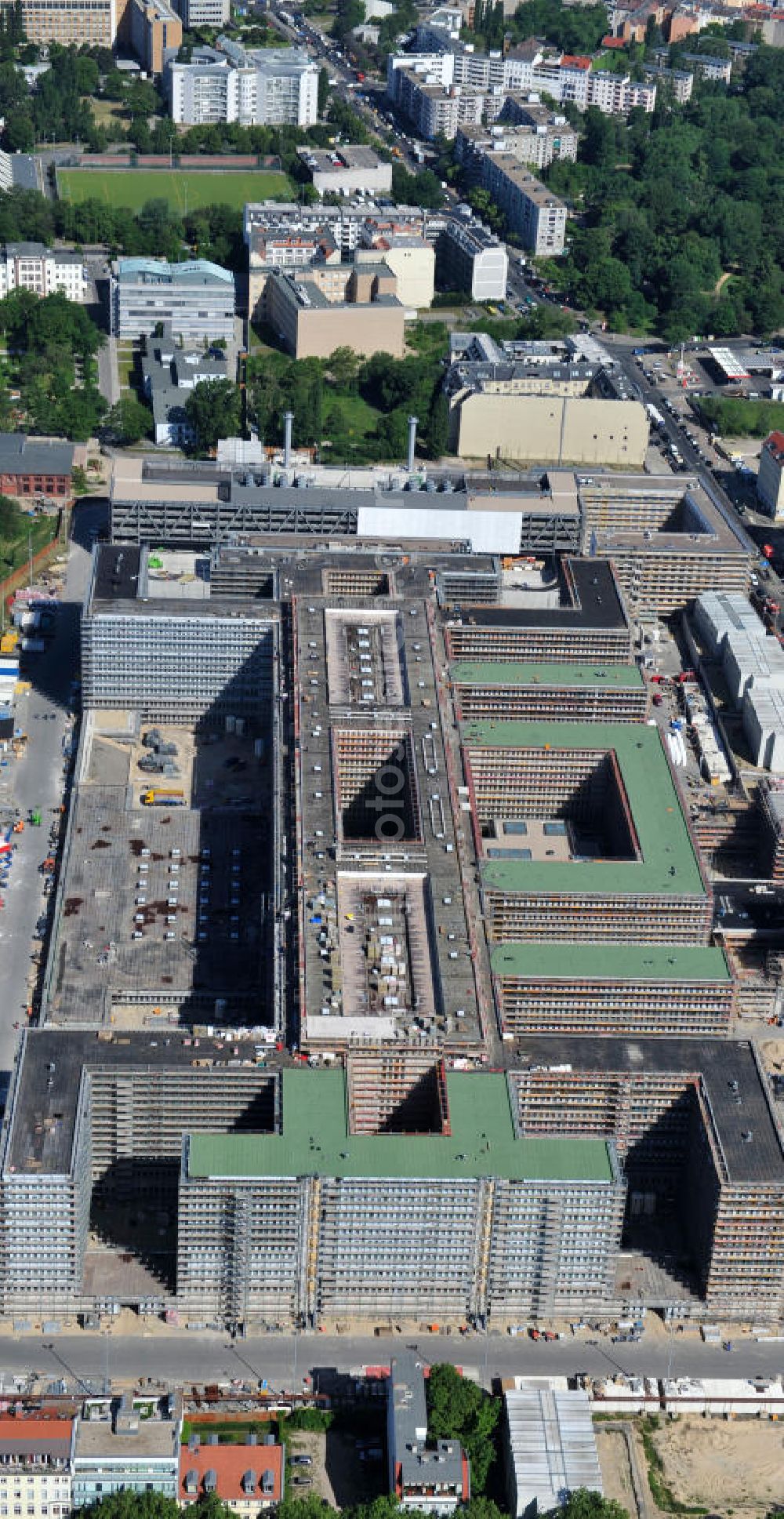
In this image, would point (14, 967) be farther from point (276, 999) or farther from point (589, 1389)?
point (589, 1389)

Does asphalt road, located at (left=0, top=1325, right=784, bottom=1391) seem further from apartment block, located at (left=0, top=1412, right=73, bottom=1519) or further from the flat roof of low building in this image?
apartment block, located at (left=0, top=1412, right=73, bottom=1519)

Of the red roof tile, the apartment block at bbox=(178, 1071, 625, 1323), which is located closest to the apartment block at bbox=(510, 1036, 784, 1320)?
the apartment block at bbox=(178, 1071, 625, 1323)

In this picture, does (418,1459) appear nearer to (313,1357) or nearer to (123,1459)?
(313,1357)

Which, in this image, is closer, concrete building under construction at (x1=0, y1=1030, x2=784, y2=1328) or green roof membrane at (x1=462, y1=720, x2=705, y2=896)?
concrete building under construction at (x1=0, y1=1030, x2=784, y2=1328)

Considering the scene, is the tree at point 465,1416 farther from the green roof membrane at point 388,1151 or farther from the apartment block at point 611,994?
the apartment block at point 611,994

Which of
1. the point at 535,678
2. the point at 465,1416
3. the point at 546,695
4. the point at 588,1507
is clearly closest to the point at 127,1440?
the point at 465,1416

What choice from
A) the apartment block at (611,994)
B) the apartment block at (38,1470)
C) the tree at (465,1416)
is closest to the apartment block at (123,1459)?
the apartment block at (38,1470)
